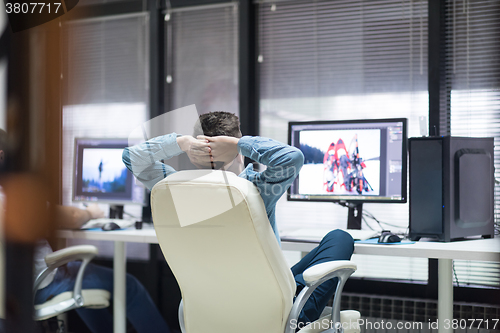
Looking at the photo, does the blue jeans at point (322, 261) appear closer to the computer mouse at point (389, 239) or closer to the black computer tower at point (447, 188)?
the computer mouse at point (389, 239)

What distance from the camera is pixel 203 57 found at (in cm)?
247

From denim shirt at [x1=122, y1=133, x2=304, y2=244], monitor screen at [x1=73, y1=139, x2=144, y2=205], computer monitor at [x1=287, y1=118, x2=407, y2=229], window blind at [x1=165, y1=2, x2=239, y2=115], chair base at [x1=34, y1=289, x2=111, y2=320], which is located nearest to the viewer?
denim shirt at [x1=122, y1=133, x2=304, y2=244]

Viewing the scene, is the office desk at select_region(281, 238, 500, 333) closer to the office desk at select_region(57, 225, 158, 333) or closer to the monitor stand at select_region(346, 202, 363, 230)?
the monitor stand at select_region(346, 202, 363, 230)

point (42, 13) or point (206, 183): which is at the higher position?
point (42, 13)

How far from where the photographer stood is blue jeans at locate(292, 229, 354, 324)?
1.25 m

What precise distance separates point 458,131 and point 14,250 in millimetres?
2015

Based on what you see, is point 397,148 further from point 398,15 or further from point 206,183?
point 206,183

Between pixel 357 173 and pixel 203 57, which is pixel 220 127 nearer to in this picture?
pixel 357 173

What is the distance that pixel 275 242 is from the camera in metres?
1.07

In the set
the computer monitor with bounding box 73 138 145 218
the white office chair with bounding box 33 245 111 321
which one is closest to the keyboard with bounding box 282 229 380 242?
the white office chair with bounding box 33 245 111 321

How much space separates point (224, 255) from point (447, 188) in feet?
3.05

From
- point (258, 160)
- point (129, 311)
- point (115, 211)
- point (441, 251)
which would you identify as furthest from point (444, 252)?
point (115, 211)

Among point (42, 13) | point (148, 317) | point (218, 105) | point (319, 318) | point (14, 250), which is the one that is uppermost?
point (218, 105)

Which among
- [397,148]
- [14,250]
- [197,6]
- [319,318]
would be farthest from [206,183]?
[197,6]
